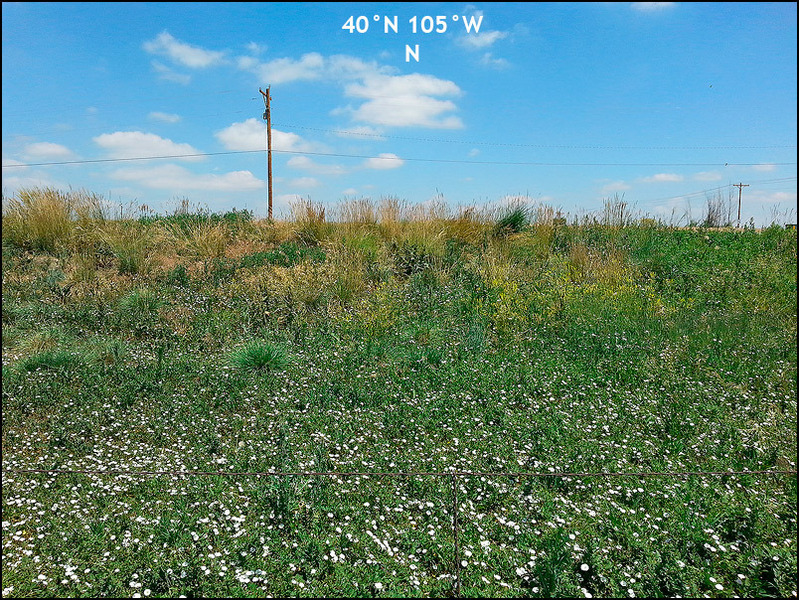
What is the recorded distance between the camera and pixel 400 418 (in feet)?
18.7

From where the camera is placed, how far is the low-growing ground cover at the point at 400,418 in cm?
378

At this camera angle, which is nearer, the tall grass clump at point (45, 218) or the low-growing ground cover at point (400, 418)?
the low-growing ground cover at point (400, 418)

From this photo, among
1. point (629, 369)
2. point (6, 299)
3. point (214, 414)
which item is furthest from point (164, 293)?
point (629, 369)

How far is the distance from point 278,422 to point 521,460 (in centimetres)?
242

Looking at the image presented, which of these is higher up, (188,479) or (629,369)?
(629,369)

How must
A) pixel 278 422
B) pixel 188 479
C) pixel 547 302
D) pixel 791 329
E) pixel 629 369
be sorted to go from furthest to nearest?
pixel 547 302 < pixel 791 329 < pixel 629 369 < pixel 278 422 < pixel 188 479

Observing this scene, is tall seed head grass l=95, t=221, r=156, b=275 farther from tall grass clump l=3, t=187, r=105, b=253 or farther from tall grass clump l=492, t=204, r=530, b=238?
tall grass clump l=492, t=204, r=530, b=238

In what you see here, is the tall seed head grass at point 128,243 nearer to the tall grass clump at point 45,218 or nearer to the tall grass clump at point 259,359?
the tall grass clump at point 45,218

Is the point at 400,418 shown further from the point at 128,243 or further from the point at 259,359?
the point at 128,243

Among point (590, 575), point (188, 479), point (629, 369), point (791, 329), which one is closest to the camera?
point (590, 575)

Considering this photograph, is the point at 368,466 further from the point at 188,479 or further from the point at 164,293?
the point at 164,293

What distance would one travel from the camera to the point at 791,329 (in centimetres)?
775

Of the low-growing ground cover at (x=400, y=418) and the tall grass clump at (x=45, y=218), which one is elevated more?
the tall grass clump at (x=45, y=218)

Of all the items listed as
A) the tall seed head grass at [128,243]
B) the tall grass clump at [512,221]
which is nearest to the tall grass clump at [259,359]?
the tall seed head grass at [128,243]
